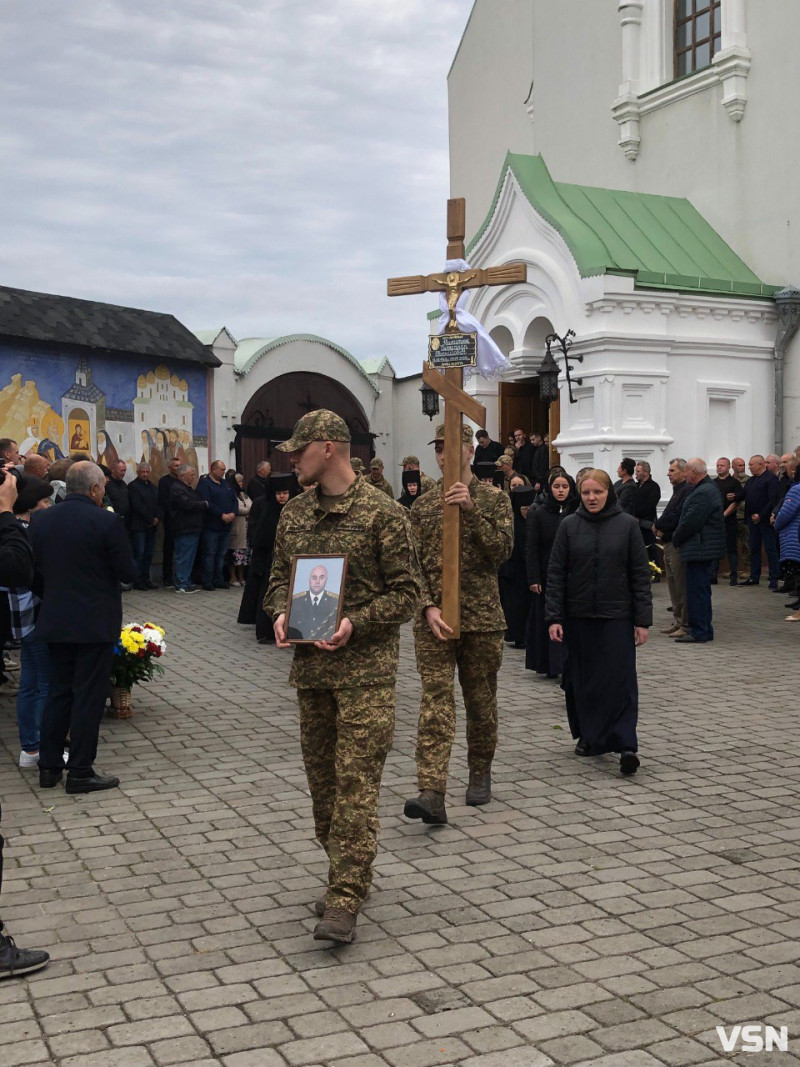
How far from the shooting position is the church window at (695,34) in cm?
2173

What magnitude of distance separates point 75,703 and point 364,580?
2.93m

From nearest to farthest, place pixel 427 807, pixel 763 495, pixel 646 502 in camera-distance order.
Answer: pixel 427 807
pixel 646 502
pixel 763 495

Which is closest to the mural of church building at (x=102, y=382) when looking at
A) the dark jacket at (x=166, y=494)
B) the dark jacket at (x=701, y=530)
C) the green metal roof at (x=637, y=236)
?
the dark jacket at (x=166, y=494)

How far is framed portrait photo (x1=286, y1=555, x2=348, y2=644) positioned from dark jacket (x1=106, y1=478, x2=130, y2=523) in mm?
12496

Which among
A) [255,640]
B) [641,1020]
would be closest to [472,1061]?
[641,1020]

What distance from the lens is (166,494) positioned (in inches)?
703

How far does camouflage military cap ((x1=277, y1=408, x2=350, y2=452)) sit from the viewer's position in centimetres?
490

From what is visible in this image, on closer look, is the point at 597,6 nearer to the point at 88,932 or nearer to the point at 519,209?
the point at 519,209

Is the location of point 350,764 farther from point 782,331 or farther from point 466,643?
point 782,331

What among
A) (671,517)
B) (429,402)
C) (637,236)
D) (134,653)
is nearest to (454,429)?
(134,653)

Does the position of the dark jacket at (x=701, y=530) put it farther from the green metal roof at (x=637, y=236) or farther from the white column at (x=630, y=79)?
the white column at (x=630, y=79)

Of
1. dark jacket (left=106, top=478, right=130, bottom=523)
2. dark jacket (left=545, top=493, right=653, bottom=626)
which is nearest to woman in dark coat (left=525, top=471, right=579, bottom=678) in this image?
dark jacket (left=545, top=493, right=653, bottom=626)

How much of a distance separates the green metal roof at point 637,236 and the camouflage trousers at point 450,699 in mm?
13020

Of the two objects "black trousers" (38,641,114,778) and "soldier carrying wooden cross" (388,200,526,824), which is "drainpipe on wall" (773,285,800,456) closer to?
"soldier carrying wooden cross" (388,200,526,824)
